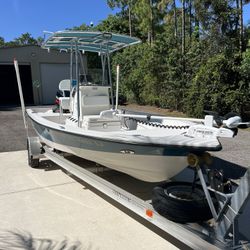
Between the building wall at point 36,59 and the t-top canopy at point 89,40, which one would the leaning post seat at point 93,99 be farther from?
the building wall at point 36,59

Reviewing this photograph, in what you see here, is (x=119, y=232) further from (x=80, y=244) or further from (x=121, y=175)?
(x=121, y=175)

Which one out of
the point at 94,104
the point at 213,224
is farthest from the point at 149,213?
the point at 94,104

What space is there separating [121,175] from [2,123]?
9102 mm

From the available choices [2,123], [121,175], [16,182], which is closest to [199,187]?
[121,175]

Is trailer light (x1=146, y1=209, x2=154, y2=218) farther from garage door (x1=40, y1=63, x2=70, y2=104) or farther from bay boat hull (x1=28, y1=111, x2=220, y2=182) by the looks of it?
garage door (x1=40, y1=63, x2=70, y2=104)

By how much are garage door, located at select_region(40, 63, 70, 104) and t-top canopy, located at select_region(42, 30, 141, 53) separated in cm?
1744

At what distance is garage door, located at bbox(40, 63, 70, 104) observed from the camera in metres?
24.1

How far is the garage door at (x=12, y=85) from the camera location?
25.6m

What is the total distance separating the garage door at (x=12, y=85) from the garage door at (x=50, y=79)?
5.43 ft

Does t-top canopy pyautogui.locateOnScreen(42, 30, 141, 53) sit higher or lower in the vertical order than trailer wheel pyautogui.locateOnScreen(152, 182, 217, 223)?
higher

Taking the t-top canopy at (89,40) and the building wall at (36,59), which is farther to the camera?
the building wall at (36,59)

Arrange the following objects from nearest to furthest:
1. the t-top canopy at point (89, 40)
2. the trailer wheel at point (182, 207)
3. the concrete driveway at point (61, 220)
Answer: the trailer wheel at point (182, 207)
the concrete driveway at point (61, 220)
the t-top canopy at point (89, 40)

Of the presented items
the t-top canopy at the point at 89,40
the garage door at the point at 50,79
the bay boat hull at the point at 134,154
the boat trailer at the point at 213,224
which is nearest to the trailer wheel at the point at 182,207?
the boat trailer at the point at 213,224

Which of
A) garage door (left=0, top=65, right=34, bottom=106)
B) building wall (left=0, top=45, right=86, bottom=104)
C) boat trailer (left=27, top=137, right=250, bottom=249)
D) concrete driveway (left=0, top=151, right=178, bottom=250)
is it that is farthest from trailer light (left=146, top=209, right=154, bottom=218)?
garage door (left=0, top=65, right=34, bottom=106)
